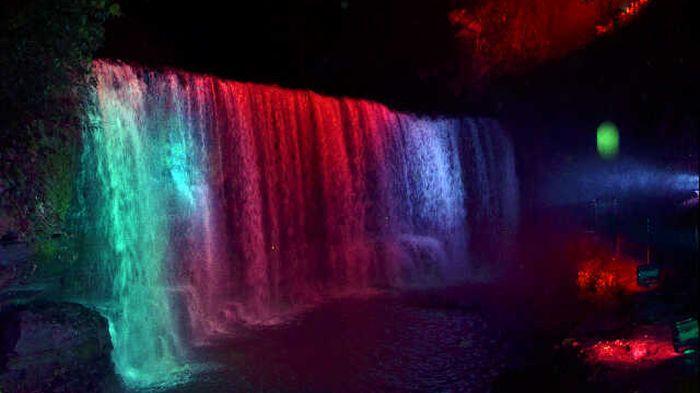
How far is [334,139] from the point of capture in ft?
41.7

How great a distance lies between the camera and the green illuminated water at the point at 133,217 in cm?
765

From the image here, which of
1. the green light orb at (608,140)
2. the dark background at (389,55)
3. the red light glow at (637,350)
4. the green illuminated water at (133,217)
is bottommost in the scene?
the red light glow at (637,350)

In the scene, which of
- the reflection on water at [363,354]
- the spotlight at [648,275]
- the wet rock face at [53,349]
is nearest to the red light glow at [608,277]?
the spotlight at [648,275]

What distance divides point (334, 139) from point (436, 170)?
4.06 metres

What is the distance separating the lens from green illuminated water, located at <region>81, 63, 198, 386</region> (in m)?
7.65

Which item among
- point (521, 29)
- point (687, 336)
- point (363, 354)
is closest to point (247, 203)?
point (363, 354)

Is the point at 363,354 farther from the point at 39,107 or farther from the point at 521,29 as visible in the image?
the point at 521,29

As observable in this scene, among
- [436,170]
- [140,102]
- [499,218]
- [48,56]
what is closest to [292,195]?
[140,102]

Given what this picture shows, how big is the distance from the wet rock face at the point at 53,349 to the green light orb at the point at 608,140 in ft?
51.4

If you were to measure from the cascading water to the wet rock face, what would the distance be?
0.65 m

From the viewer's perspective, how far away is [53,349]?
614 cm

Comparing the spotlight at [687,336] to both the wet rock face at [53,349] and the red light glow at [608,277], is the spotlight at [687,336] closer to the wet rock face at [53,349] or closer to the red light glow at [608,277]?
the red light glow at [608,277]

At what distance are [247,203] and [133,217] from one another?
2756mm

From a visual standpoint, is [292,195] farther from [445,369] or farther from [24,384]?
[24,384]
